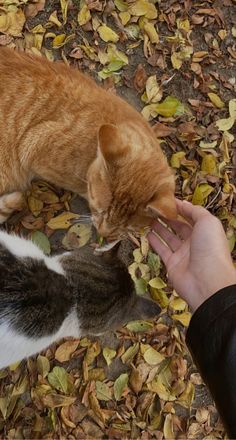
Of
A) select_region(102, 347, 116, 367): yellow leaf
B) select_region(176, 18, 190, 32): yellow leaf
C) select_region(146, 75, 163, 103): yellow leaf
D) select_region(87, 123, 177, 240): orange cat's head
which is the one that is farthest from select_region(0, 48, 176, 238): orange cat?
select_region(176, 18, 190, 32): yellow leaf

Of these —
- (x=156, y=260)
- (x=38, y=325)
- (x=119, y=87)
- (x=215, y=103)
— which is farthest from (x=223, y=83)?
(x=38, y=325)

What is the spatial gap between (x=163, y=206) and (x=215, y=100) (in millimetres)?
1518

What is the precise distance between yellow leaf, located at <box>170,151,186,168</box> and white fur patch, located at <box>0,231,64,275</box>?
1185 mm

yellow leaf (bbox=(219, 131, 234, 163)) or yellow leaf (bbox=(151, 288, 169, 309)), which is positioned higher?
yellow leaf (bbox=(219, 131, 234, 163))

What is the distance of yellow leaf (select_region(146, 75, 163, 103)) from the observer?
3.49 m

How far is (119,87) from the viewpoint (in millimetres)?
3496

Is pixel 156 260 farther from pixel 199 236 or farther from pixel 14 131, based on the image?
pixel 14 131

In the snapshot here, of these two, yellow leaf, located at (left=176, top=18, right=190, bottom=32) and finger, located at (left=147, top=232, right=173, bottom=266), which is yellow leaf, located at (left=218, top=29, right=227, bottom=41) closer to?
yellow leaf, located at (left=176, top=18, right=190, bottom=32)

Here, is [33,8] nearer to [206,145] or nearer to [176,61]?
[176,61]

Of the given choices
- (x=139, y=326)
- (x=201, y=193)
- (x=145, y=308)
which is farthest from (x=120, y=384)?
(x=201, y=193)

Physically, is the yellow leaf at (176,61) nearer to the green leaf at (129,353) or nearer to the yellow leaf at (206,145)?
the yellow leaf at (206,145)

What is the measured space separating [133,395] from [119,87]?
188 cm

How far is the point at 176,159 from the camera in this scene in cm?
346

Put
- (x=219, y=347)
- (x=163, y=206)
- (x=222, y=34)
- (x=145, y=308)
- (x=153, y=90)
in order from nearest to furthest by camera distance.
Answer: (x=219, y=347) → (x=163, y=206) → (x=145, y=308) → (x=153, y=90) → (x=222, y=34)
